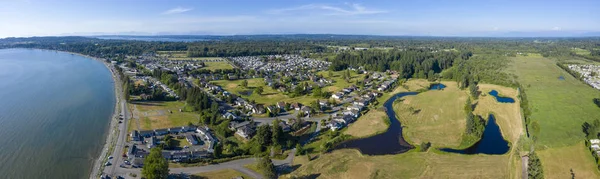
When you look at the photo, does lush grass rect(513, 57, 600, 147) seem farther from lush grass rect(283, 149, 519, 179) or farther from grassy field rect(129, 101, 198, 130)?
grassy field rect(129, 101, 198, 130)

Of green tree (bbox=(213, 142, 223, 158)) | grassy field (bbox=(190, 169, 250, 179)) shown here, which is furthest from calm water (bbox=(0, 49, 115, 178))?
green tree (bbox=(213, 142, 223, 158))

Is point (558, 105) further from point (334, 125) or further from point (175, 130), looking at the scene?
point (175, 130)

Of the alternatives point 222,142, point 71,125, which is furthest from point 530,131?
point 71,125

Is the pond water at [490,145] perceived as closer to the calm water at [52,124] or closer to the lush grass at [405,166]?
the lush grass at [405,166]

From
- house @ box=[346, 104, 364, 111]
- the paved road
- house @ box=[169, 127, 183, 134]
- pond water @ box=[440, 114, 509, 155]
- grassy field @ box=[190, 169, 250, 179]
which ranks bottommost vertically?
pond water @ box=[440, 114, 509, 155]

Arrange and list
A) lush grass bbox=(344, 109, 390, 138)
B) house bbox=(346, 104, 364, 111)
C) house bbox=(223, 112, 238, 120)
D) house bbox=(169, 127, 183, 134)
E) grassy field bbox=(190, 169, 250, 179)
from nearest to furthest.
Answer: grassy field bbox=(190, 169, 250, 179), house bbox=(169, 127, 183, 134), lush grass bbox=(344, 109, 390, 138), house bbox=(223, 112, 238, 120), house bbox=(346, 104, 364, 111)

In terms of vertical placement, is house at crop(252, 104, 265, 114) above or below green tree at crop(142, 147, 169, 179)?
below

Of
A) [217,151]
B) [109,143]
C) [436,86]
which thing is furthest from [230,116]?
[436,86]
